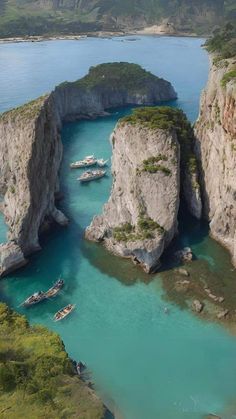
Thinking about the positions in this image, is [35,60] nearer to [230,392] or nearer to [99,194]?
[99,194]

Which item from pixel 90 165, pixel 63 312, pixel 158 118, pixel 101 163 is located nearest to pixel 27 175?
pixel 63 312

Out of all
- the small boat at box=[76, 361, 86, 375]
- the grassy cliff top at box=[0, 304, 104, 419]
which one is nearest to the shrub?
the small boat at box=[76, 361, 86, 375]

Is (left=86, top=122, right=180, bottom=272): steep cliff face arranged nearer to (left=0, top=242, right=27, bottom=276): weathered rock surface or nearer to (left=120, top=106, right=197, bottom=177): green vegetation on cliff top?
(left=120, top=106, right=197, bottom=177): green vegetation on cliff top

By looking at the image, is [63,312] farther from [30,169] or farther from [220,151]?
[220,151]

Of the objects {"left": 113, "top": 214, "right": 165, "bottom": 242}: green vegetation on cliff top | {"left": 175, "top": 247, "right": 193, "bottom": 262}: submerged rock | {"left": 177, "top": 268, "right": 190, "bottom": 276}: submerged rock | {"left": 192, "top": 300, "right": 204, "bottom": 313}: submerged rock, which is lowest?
{"left": 192, "top": 300, "right": 204, "bottom": 313}: submerged rock

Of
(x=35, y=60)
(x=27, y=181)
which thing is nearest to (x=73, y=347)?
(x=27, y=181)

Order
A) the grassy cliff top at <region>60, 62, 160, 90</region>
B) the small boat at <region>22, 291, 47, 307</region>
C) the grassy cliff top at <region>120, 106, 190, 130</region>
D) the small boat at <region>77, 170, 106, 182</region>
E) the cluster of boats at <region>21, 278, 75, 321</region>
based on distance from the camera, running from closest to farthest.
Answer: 1. the cluster of boats at <region>21, 278, 75, 321</region>
2. the small boat at <region>22, 291, 47, 307</region>
3. the grassy cliff top at <region>120, 106, 190, 130</region>
4. the small boat at <region>77, 170, 106, 182</region>
5. the grassy cliff top at <region>60, 62, 160, 90</region>

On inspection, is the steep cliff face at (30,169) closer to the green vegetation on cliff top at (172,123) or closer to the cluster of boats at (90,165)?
the green vegetation on cliff top at (172,123)

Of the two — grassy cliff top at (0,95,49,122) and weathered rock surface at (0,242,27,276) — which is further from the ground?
grassy cliff top at (0,95,49,122)
